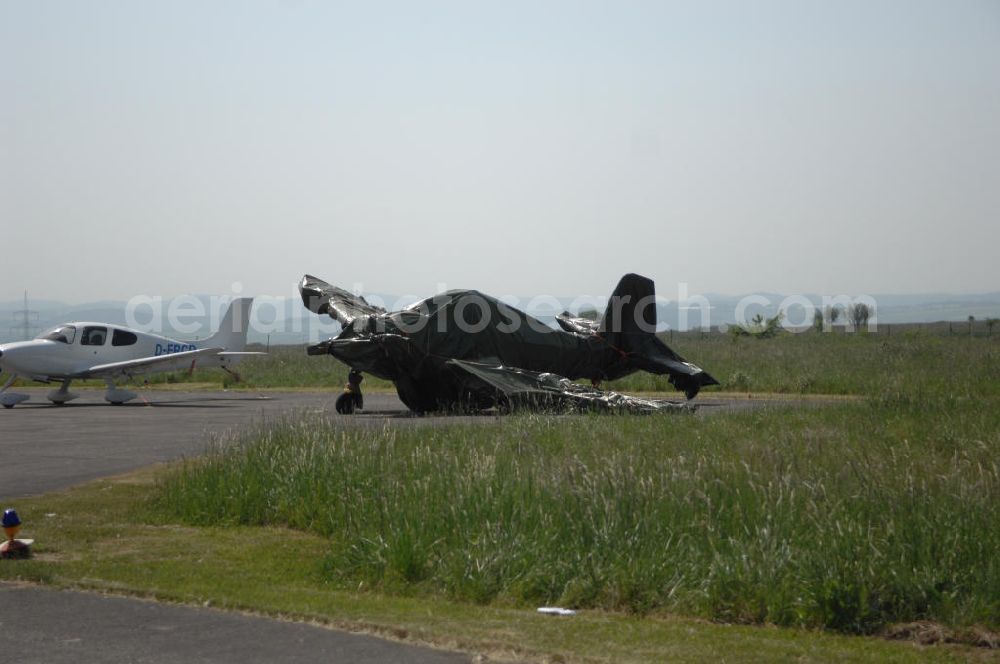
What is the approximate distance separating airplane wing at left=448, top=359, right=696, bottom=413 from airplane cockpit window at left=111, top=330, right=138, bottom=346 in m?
14.5

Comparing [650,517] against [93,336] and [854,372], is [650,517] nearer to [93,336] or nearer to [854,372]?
[93,336]

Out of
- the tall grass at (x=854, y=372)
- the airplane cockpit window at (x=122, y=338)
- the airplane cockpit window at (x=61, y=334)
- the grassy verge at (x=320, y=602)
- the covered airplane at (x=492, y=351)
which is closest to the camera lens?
the grassy verge at (x=320, y=602)

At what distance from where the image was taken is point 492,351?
2277 cm

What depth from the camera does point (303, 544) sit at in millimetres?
9914

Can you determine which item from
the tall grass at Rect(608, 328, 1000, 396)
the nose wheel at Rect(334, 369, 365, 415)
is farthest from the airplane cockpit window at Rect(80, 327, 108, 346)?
the tall grass at Rect(608, 328, 1000, 396)

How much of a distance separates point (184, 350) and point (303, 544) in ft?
82.4

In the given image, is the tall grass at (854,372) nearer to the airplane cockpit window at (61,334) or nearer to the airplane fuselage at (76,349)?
the airplane fuselage at (76,349)

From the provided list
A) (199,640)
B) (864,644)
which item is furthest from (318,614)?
(864,644)

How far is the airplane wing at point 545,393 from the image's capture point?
62.6 ft

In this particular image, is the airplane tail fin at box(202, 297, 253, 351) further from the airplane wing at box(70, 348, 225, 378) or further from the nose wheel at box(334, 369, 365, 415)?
the nose wheel at box(334, 369, 365, 415)

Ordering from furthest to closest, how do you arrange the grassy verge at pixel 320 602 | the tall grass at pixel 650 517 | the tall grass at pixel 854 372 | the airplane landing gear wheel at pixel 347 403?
the tall grass at pixel 854 372
the airplane landing gear wheel at pixel 347 403
the tall grass at pixel 650 517
the grassy verge at pixel 320 602

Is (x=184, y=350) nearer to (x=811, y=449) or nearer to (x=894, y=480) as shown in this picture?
(x=811, y=449)

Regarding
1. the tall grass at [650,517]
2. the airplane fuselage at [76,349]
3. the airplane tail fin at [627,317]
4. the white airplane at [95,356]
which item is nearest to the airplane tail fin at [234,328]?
the white airplane at [95,356]

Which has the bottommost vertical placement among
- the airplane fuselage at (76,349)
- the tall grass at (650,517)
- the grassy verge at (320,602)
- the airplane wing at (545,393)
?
the grassy verge at (320,602)
